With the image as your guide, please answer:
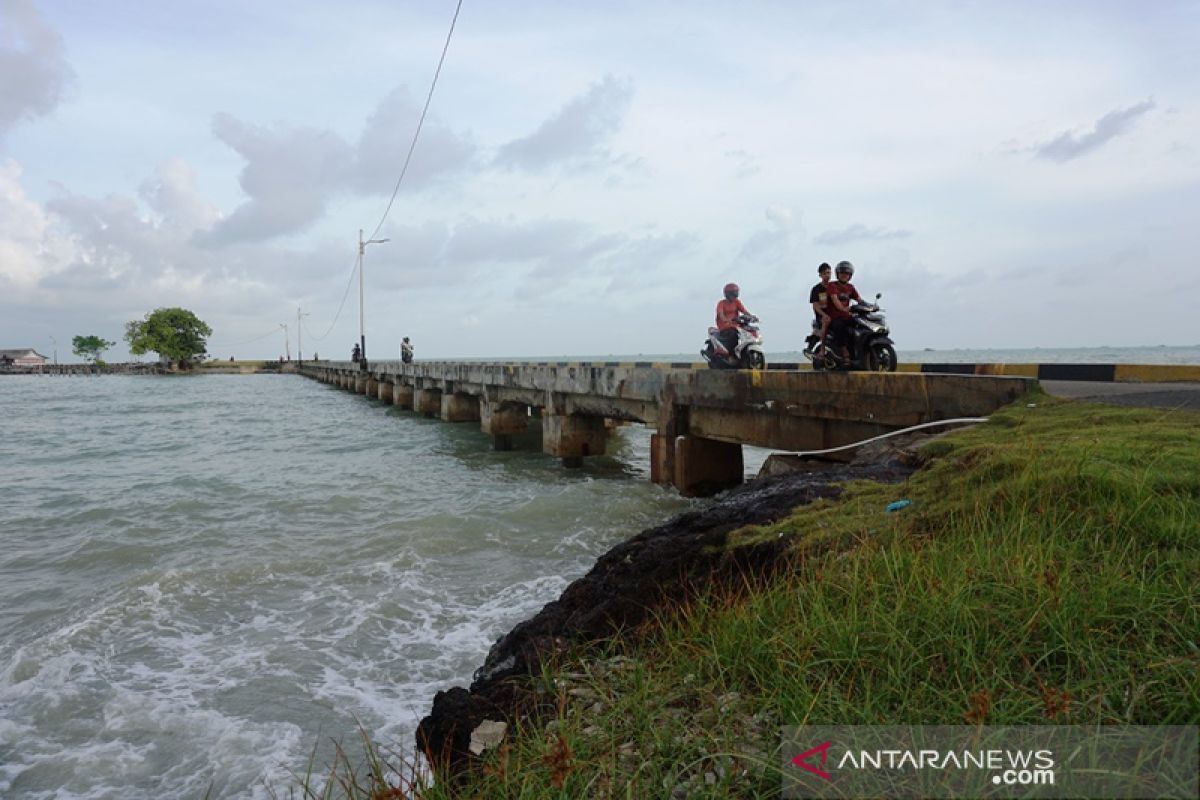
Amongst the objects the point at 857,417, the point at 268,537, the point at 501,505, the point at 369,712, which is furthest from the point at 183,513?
the point at 857,417

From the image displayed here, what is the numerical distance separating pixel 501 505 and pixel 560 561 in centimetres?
284

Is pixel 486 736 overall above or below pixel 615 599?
below

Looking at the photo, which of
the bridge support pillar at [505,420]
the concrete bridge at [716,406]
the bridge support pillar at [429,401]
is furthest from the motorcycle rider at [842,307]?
the bridge support pillar at [429,401]

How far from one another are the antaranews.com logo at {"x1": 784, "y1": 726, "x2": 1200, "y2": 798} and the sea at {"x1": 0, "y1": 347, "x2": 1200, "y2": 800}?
1.61m

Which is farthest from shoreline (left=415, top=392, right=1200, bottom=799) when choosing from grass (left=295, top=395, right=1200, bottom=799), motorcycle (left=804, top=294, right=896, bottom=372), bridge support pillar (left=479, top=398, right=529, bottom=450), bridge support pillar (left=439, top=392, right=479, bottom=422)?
bridge support pillar (left=439, top=392, right=479, bottom=422)

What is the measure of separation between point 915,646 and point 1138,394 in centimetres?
576

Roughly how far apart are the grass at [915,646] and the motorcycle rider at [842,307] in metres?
4.49

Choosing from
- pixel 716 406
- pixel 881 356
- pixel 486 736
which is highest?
pixel 881 356

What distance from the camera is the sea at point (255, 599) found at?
12.1 feet

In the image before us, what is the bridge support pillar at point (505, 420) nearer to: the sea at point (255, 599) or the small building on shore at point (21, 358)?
the sea at point (255, 599)

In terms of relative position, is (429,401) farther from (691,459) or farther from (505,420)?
(691,459)

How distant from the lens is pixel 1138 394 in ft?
20.7

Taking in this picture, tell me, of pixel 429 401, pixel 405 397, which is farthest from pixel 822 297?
pixel 405 397

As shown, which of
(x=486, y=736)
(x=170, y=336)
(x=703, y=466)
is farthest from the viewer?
(x=170, y=336)
